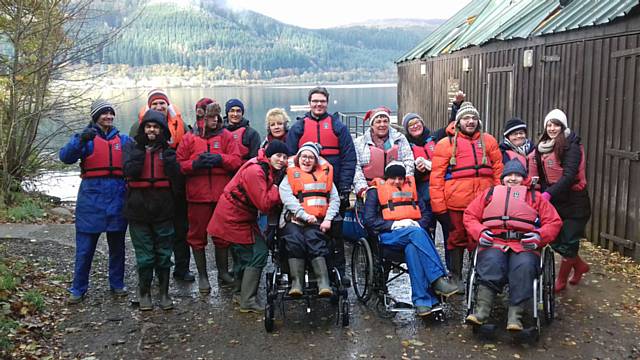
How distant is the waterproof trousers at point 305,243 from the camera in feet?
15.9

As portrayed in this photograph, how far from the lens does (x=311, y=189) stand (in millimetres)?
5035

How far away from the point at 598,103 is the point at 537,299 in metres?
3.72

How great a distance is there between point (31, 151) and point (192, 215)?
6.47 metres

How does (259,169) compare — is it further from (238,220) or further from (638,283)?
(638,283)

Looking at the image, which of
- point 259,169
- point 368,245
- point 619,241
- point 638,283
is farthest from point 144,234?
point 619,241

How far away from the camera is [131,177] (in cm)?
517

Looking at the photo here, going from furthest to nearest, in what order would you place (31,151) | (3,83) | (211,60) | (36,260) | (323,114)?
1. (211,60)
2. (31,151)
3. (3,83)
4. (36,260)
5. (323,114)

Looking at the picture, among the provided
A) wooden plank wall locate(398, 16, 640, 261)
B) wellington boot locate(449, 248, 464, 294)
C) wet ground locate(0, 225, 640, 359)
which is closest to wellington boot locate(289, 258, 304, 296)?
wet ground locate(0, 225, 640, 359)

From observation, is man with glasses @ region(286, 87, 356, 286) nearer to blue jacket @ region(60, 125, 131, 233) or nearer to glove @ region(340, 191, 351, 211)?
glove @ region(340, 191, 351, 211)

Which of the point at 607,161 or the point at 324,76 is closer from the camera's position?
the point at 607,161

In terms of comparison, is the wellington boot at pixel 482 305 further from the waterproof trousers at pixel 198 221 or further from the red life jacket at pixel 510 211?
the waterproof trousers at pixel 198 221

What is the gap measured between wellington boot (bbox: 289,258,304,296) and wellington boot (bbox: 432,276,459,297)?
1.05 metres

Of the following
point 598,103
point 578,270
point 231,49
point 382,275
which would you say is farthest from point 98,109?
point 231,49

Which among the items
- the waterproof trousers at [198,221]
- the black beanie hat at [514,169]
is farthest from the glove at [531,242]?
the waterproof trousers at [198,221]
